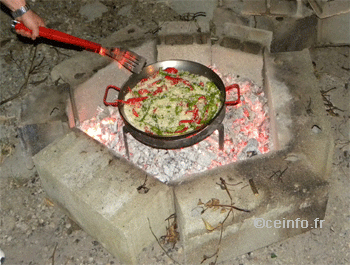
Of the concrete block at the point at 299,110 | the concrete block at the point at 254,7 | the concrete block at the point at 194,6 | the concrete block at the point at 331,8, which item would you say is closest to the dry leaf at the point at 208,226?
the concrete block at the point at 299,110

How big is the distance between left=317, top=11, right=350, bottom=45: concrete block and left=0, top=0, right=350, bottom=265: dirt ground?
0.12 metres

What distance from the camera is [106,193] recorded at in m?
3.90

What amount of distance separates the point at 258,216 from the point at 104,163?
1545mm

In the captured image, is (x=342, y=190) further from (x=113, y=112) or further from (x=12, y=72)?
(x=12, y=72)

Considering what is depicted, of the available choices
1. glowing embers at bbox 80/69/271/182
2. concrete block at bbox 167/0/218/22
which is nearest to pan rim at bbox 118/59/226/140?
glowing embers at bbox 80/69/271/182

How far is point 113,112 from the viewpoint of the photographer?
5152mm

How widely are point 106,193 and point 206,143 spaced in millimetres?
1376

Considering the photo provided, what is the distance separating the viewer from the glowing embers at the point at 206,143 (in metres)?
4.54

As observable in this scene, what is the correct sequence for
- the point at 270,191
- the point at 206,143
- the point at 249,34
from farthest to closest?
the point at 249,34, the point at 206,143, the point at 270,191

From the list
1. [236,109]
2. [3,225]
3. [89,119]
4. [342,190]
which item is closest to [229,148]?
[236,109]

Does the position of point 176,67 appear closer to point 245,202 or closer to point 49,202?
point 245,202

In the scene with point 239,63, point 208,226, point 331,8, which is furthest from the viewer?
point 331,8

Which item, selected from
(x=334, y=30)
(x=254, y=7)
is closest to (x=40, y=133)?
(x=254, y=7)

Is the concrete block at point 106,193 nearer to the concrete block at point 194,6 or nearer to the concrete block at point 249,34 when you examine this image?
the concrete block at point 249,34
